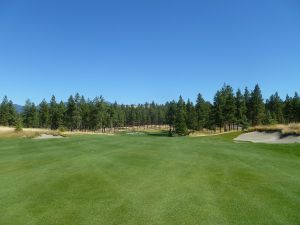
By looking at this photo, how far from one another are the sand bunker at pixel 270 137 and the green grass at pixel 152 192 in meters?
17.7

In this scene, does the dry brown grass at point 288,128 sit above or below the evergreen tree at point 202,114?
below

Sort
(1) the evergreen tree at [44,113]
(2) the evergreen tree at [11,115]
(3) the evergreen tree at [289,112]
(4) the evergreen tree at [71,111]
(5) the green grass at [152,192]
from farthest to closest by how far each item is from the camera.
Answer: (1) the evergreen tree at [44,113], (2) the evergreen tree at [11,115], (4) the evergreen tree at [71,111], (3) the evergreen tree at [289,112], (5) the green grass at [152,192]

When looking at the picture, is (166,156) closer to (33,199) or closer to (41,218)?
(33,199)

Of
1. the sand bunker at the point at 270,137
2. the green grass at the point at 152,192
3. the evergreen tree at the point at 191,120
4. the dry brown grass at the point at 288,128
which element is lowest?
the green grass at the point at 152,192

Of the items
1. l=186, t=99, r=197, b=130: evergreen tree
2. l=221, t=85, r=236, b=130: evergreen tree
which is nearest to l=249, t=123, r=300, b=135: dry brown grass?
l=221, t=85, r=236, b=130: evergreen tree

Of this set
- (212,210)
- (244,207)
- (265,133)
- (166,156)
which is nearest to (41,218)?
(212,210)

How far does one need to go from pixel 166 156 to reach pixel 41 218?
13.2 metres

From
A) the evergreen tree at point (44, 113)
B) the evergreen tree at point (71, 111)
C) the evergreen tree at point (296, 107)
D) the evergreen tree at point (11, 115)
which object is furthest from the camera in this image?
the evergreen tree at point (44, 113)

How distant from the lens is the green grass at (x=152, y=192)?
1025 cm

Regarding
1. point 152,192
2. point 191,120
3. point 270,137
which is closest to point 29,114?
point 191,120

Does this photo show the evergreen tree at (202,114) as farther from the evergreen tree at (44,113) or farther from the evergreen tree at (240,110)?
the evergreen tree at (44,113)

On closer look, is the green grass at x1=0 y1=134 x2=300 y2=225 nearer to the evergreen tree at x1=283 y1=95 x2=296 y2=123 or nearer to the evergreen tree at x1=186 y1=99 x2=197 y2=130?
the evergreen tree at x1=186 y1=99 x2=197 y2=130

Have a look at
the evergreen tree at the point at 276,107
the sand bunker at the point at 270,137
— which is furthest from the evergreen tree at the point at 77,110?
the sand bunker at the point at 270,137

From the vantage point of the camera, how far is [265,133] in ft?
151
